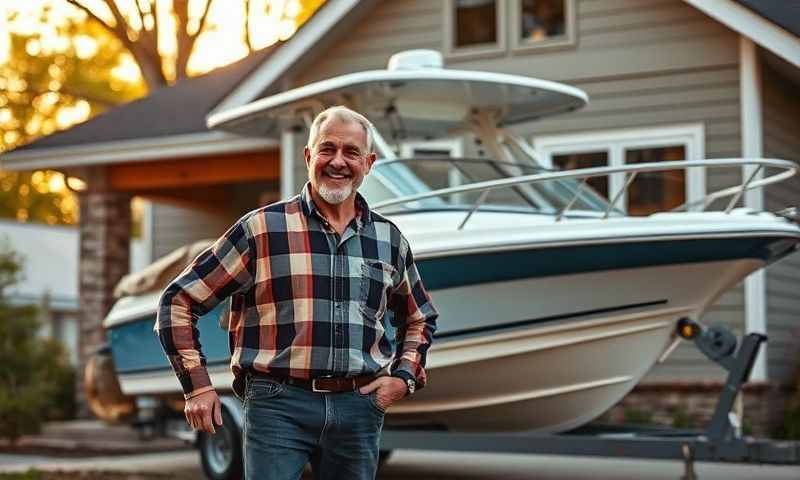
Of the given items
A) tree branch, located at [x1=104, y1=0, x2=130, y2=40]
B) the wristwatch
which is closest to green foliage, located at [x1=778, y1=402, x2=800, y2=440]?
the wristwatch

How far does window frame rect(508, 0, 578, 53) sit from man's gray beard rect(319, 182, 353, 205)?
Result: 9424 millimetres

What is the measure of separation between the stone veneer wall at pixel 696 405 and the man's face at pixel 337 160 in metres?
8.16

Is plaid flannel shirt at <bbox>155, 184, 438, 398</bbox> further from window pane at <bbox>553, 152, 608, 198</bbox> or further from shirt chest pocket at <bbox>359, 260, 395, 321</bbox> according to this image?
window pane at <bbox>553, 152, 608, 198</bbox>

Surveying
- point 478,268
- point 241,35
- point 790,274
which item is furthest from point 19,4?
point 478,268

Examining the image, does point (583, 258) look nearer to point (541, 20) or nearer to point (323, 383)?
point (323, 383)

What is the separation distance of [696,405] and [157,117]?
26.3 ft

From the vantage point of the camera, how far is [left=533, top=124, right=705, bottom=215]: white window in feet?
41.3

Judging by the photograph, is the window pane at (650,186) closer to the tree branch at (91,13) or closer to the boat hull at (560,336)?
the boat hull at (560,336)

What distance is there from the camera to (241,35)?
2666cm

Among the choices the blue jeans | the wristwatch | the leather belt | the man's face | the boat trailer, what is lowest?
the boat trailer

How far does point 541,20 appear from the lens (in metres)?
13.7

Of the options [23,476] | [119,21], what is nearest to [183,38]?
[119,21]

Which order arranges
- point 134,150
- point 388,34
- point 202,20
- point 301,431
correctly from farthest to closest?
point 202,20
point 134,150
point 388,34
point 301,431

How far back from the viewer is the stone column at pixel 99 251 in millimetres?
16375
